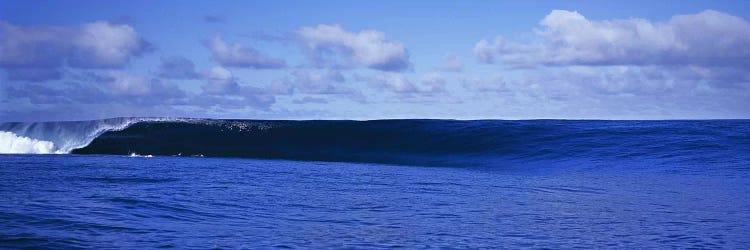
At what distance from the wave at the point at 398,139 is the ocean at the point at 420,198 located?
0.15 m

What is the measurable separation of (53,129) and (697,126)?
83.9 feet

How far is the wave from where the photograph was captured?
23.2 metres

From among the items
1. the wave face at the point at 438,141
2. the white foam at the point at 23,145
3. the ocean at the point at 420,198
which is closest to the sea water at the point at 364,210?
the ocean at the point at 420,198

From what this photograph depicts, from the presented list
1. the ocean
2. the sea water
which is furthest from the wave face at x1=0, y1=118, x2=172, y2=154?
the sea water

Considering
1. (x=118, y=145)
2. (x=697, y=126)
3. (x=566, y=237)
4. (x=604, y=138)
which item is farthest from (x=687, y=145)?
(x=118, y=145)

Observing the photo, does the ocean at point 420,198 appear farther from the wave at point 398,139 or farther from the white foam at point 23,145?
the white foam at point 23,145

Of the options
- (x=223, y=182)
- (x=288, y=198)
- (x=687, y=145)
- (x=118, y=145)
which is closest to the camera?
(x=288, y=198)

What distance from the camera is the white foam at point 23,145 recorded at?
2856 centimetres

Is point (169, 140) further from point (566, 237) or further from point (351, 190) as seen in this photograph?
point (566, 237)

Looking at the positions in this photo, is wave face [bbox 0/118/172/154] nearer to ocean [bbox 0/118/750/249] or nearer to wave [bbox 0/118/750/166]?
wave [bbox 0/118/750/166]

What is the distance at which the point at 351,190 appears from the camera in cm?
1285

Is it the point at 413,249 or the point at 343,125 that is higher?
the point at 343,125

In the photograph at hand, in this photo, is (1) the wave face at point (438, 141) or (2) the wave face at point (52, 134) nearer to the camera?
(1) the wave face at point (438, 141)

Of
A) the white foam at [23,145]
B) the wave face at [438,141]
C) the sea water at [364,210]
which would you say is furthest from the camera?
the white foam at [23,145]
